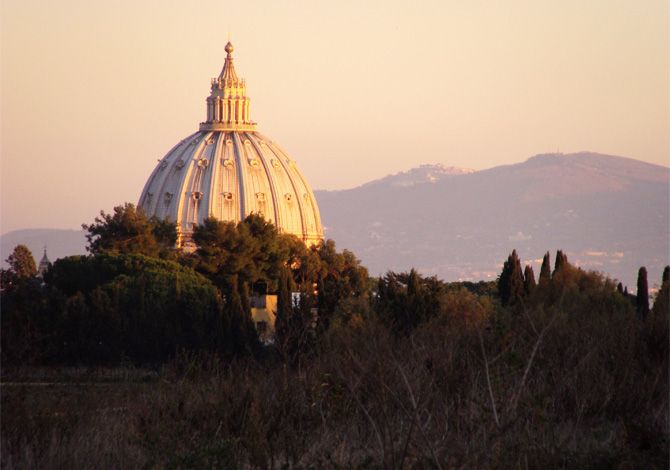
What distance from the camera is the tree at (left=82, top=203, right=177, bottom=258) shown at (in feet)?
251

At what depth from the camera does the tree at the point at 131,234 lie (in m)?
76.5

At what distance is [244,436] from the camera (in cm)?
1817

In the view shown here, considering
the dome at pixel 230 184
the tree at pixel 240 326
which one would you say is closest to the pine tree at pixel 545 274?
the tree at pixel 240 326

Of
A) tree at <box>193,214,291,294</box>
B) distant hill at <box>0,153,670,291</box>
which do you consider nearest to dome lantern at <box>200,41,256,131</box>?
distant hill at <box>0,153,670,291</box>

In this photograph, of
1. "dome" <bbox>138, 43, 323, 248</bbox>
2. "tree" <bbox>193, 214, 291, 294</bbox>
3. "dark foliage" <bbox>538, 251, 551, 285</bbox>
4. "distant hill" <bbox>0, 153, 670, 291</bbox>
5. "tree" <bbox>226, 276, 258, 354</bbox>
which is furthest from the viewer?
"distant hill" <bbox>0, 153, 670, 291</bbox>

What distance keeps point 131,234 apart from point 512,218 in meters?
103

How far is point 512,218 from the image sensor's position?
176375mm

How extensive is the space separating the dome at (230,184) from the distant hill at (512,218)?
29777mm

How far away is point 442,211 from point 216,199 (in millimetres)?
75635

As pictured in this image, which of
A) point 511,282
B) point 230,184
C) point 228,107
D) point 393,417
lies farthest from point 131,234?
point 393,417

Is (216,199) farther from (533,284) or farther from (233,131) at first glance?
(533,284)

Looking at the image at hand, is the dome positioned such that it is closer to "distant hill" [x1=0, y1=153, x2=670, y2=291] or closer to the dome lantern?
the dome lantern

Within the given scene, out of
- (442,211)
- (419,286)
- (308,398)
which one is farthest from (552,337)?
(442,211)

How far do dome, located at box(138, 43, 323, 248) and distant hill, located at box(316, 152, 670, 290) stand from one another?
97.7 ft
